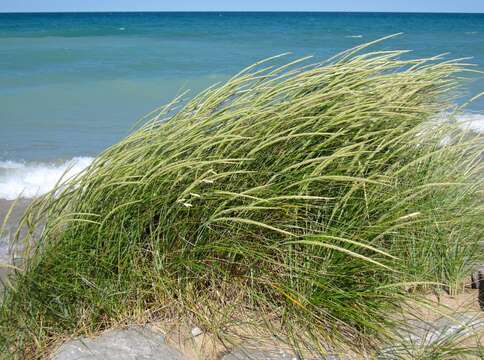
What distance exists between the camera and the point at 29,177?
23.0ft

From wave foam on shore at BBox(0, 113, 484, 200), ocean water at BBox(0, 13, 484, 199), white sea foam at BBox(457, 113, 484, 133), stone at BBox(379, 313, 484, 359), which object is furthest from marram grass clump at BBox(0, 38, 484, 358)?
wave foam on shore at BBox(0, 113, 484, 200)

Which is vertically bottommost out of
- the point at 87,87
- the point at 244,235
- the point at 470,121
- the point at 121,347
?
the point at 87,87

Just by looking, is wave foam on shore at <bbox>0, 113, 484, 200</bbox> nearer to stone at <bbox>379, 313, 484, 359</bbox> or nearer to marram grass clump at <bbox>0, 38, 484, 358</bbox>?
marram grass clump at <bbox>0, 38, 484, 358</bbox>

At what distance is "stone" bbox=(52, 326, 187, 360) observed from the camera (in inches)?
76.1

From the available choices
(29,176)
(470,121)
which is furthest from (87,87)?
(470,121)

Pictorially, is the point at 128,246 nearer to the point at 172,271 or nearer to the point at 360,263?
the point at 172,271

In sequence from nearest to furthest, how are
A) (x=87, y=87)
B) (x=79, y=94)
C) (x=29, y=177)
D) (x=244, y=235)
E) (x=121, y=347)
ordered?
(x=121, y=347) < (x=244, y=235) < (x=29, y=177) < (x=79, y=94) < (x=87, y=87)

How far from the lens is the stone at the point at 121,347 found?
1934 millimetres

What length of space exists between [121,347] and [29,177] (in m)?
5.46

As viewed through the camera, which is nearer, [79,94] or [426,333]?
[426,333]

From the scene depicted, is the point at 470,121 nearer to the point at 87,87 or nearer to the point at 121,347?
the point at 121,347

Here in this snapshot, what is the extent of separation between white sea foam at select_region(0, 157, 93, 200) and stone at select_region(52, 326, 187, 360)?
4.61 metres

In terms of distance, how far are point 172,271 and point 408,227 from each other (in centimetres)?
88

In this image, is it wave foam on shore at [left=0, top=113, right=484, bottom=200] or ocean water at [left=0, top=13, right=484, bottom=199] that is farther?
ocean water at [left=0, top=13, right=484, bottom=199]
